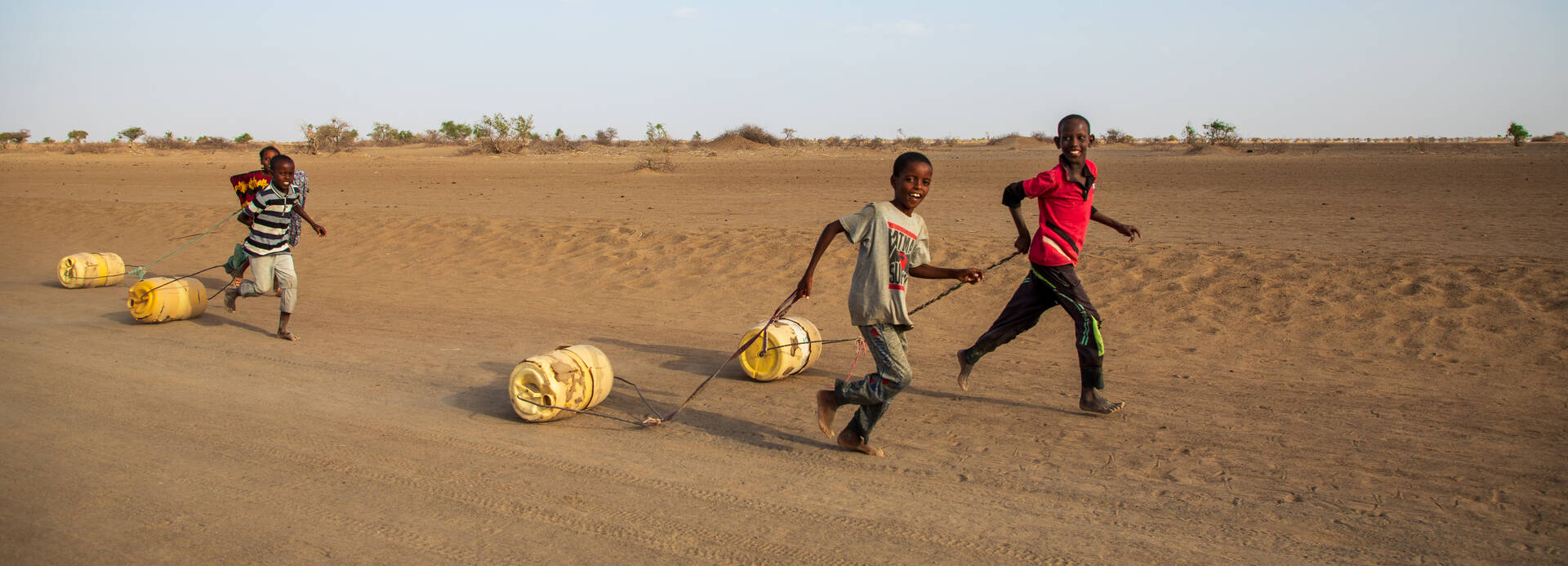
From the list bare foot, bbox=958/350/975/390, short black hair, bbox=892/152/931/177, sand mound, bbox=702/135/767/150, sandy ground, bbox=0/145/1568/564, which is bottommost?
sandy ground, bbox=0/145/1568/564

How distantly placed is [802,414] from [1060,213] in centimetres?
199

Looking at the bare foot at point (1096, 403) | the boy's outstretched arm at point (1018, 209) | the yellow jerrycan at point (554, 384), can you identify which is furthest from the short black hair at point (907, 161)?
the yellow jerrycan at point (554, 384)

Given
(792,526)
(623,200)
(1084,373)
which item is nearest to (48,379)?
(792,526)

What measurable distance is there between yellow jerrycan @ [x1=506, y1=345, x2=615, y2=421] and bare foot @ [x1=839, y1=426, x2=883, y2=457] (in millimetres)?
1612

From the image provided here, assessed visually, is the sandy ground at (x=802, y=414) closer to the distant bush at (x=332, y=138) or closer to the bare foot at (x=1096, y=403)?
the bare foot at (x=1096, y=403)

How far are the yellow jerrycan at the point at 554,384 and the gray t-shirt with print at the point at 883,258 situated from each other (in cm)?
179

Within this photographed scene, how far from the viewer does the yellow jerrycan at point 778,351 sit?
654 cm

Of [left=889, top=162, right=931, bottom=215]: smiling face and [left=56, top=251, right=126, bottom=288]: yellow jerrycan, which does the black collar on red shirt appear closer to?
[left=889, top=162, right=931, bottom=215]: smiling face

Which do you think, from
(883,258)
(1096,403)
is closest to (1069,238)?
(1096,403)

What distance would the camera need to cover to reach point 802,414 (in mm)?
5922

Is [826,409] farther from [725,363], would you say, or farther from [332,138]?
[332,138]

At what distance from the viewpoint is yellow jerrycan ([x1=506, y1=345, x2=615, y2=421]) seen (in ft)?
18.1

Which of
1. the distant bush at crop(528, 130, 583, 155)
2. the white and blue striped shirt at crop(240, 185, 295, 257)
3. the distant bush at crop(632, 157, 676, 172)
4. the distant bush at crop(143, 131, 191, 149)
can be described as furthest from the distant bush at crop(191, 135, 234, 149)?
the white and blue striped shirt at crop(240, 185, 295, 257)

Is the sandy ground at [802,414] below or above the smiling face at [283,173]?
below
